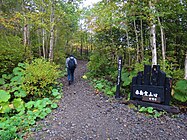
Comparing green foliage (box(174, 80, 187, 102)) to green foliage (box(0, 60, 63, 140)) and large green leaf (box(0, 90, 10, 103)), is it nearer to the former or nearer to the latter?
green foliage (box(0, 60, 63, 140))

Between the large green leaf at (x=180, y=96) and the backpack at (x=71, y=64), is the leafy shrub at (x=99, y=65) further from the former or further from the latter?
the large green leaf at (x=180, y=96)

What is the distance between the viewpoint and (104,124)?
173 inches

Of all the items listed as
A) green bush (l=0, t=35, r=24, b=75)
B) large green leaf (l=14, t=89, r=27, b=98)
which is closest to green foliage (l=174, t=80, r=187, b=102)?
large green leaf (l=14, t=89, r=27, b=98)

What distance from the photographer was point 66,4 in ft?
32.9

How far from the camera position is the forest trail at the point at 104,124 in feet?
12.7

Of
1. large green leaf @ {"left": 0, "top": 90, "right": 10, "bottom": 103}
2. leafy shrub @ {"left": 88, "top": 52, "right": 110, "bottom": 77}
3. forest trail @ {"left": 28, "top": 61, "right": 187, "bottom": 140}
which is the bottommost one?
forest trail @ {"left": 28, "top": 61, "right": 187, "bottom": 140}

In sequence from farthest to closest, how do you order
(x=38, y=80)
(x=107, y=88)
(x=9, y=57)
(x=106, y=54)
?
1. (x=106, y=54)
2. (x=9, y=57)
3. (x=107, y=88)
4. (x=38, y=80)

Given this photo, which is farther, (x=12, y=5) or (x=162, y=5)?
(x=12, y=5)

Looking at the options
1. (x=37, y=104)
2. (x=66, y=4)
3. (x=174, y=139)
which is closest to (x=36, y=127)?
(x=37, y=104)

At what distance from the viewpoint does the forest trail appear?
386cm

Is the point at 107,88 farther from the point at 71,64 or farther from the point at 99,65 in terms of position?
the point at 99,65

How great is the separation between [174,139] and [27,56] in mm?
9166

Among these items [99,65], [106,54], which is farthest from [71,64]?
[106,54]

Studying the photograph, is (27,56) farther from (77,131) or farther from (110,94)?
(77,131)
